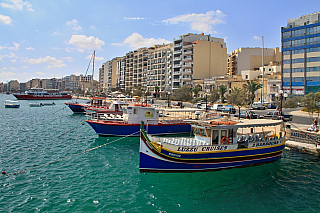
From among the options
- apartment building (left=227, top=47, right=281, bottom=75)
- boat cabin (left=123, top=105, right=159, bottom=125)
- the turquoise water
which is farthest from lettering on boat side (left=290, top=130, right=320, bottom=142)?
apartment building (left=227, top=47, right=281, bottom=75)

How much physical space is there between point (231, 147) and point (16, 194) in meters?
12.6

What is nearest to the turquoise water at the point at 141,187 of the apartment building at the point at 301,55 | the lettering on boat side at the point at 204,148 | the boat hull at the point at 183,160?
the boat hull at the point at 183,160

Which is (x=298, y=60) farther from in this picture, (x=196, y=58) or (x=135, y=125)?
(x=135, y=125)

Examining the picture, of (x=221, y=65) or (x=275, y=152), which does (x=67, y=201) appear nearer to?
(x=275, y=152)

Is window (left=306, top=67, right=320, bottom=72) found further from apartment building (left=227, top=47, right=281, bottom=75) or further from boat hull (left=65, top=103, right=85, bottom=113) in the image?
boat hull (left=65, top=103, right=85, bottom=113)

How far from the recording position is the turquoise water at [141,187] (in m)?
11.6

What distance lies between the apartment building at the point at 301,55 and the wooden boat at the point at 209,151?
45242 mm

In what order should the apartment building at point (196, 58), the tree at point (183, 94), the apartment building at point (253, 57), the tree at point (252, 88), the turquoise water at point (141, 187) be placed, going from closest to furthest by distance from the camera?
1. the turquoise water at point (141, 187)
2. the tree at point (252, 88)
3. the tree at point (183, 94)
4. the apartment building at point (196, 58)
5. the apartment building at point (253, 57)

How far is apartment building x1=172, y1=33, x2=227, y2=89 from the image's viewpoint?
7969 cm

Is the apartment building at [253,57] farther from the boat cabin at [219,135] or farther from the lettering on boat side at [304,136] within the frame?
the boat cabin at [219,135]

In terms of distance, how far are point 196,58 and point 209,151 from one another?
223 feet

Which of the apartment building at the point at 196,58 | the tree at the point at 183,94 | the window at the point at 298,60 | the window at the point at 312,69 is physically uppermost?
the apartment building at the point at 196,58

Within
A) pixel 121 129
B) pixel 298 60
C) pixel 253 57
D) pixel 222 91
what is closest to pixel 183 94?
pixel 222 91

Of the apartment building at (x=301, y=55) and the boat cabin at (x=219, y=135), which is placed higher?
the apartment building at (x=301, y=55)
